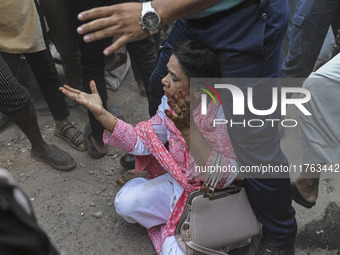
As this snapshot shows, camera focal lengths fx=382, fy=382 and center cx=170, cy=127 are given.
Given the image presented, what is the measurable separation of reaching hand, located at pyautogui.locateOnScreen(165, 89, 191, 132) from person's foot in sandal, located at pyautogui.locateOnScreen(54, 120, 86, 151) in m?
1.46

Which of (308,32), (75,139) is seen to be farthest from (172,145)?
(308,32)

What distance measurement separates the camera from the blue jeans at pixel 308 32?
275 cm

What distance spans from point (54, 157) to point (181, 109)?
144 centimetres

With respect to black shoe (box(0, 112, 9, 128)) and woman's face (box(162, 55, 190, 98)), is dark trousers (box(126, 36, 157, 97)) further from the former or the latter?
black shoe (box(0, 112, 9, 128))

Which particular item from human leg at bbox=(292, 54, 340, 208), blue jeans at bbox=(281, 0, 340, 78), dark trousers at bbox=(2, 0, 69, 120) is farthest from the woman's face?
blue jeans at bbox=(281, 0, 340, 78)

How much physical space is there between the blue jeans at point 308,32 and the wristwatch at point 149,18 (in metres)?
1.76

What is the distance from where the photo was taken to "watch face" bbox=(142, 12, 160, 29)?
4.67 ft

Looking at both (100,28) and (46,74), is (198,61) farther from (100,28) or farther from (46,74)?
(46,74)

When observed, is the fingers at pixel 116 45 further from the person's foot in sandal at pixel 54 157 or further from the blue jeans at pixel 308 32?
the blue jeans at pixel 308 32

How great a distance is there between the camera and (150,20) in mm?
1431

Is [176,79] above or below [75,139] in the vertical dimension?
above

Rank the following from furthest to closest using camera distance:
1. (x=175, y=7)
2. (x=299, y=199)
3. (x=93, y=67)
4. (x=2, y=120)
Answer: (x=2, y=120) < (x=93, y=67) < (x=299, y=199) < (x=175, y=7)

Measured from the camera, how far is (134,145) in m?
2.13

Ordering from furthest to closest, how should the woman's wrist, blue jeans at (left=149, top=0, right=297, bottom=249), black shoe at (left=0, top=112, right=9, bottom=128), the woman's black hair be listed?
black shoe at (left=0, top=112, right=9, bottom=128)
the woman's wrist
the woman's black hair
blue jeans at (left=149, top=0, right=297, bottom=249)
